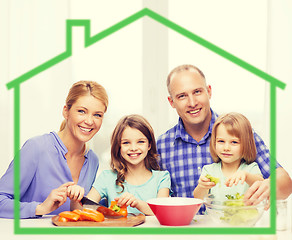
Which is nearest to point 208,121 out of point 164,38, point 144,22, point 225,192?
point 225,192

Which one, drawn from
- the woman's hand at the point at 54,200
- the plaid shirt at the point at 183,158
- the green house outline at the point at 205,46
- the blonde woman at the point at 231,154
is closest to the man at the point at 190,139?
the plaid shirt at the point at 183,158

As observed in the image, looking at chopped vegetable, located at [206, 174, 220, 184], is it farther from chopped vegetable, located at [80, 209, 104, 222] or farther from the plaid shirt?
chopped vegetable, located at [80, 209, 104, 222]

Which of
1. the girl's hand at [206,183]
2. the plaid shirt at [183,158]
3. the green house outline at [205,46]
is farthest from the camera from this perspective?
the plaid shirt at [183,158]

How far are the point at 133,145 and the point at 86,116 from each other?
20 cm

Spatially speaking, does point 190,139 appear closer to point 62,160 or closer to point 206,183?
point 206,183

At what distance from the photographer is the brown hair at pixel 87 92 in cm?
151

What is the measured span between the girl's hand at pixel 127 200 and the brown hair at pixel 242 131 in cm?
35

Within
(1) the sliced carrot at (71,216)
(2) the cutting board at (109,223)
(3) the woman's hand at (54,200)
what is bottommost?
(2) the cutting board at (109,223)

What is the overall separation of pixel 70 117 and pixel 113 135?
0.17 m

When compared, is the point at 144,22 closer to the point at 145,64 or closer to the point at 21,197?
the point at 145,64

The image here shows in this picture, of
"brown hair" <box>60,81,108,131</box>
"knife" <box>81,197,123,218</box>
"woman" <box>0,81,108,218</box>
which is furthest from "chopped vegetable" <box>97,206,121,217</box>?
"brown hair" <box>60,81,108,131</box>

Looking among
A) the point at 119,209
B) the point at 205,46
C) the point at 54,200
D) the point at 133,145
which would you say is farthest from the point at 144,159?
the point at 205,46

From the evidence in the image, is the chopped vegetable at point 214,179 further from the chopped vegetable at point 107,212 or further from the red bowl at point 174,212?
the chopped vegetable at point 107,212

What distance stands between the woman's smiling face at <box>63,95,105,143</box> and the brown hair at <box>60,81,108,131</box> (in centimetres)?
2
